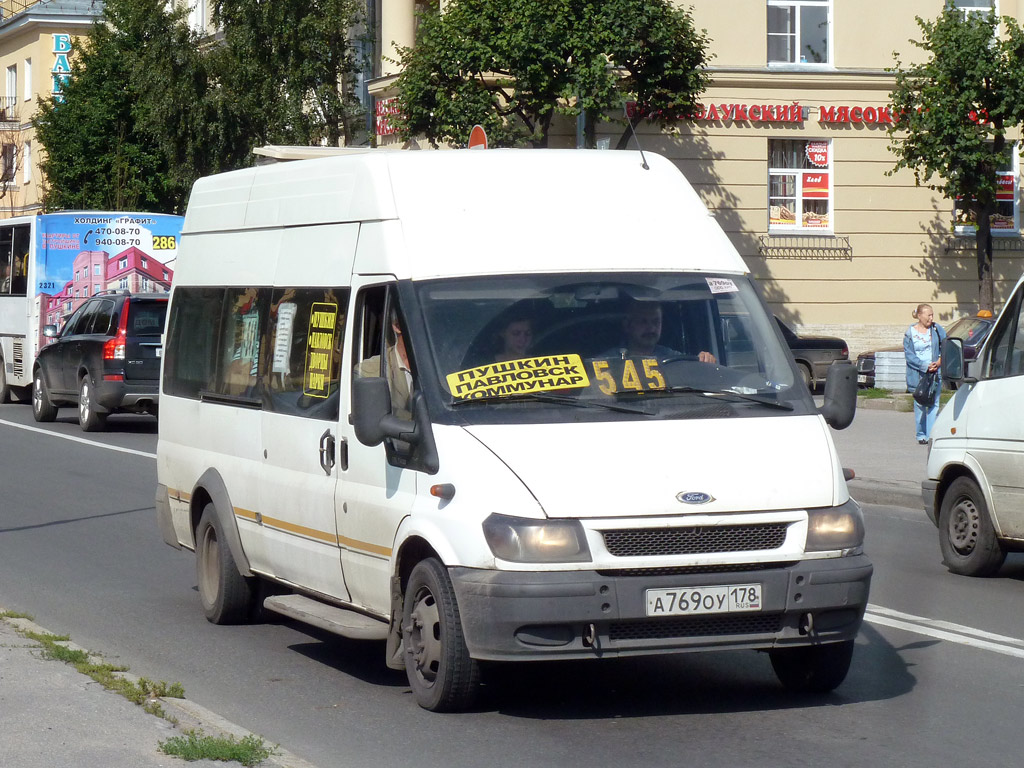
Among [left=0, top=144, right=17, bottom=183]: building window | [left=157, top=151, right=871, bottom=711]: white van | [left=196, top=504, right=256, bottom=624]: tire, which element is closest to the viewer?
[left=157, top=151, right=871, bottom=711]: white van

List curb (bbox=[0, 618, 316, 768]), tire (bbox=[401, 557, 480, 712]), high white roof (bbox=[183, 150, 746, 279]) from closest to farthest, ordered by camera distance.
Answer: curb (bbox=[0, 618, 316, 768]), tire (bbox=[401, 557, 480, 712]), high white roof (bbox=[183, 150, 746, 279])

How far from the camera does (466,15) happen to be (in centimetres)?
2819

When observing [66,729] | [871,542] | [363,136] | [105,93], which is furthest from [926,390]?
[105,93]

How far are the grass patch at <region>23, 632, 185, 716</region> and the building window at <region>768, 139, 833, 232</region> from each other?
26785 millimetres

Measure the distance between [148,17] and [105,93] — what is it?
12892 mm

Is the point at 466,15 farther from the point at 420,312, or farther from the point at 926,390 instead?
the point at 420,312

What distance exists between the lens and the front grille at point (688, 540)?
5.98 m

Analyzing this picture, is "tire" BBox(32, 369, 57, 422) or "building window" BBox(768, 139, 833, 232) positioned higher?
"building window" BBox(768, 139, 833, 232)

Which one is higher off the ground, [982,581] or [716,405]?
[716,405]

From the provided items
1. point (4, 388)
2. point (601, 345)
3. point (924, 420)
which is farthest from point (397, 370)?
point (4, 388)

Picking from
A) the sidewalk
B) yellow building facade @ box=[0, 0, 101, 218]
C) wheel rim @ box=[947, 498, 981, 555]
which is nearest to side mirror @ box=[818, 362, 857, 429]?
wheel rim @ box=[947, 498, 981, 555]

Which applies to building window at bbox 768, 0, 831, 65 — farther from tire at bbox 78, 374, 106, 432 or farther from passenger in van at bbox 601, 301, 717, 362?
passenger in van at bbox 601, 301, 717, 362

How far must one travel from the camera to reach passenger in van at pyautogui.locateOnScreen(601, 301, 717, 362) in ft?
21.8

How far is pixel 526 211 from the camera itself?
6980 mm
